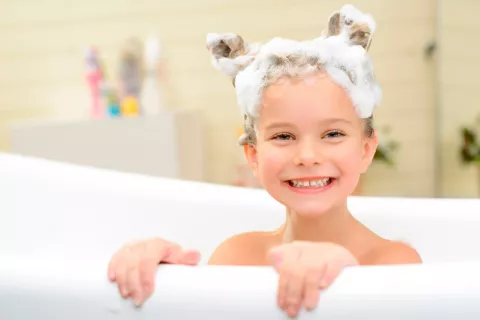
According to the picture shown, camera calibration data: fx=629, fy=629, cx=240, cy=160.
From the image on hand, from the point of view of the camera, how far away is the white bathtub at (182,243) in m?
0.70

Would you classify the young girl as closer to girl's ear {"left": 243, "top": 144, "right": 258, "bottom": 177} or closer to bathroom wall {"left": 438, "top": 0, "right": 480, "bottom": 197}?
girl's ear {"left": 243, "top": 144, "right": 258, "bottom": 177}

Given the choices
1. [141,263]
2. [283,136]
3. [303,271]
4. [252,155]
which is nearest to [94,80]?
[252,155]

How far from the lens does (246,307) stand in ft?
2.35

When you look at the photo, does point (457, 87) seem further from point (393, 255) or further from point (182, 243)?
point (393, 255)

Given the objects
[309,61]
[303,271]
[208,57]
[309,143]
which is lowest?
[303,271]

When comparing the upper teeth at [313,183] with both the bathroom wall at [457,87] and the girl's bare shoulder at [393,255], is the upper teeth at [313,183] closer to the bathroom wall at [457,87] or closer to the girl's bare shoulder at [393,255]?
the girl's bare shoulder at [393,255]

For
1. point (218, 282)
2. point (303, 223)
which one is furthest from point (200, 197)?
point (218, 282)

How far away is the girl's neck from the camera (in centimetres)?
103

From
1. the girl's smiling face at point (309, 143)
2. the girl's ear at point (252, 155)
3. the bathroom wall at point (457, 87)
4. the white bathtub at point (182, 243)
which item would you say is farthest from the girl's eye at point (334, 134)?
the bathroom wall at point (457, 87)

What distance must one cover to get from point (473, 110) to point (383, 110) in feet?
1.29

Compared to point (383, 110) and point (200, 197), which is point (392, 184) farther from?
point (200, 197)

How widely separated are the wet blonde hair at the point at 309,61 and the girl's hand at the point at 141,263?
0.26 metres

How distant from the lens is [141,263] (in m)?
0.78

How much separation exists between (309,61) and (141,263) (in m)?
0.38
